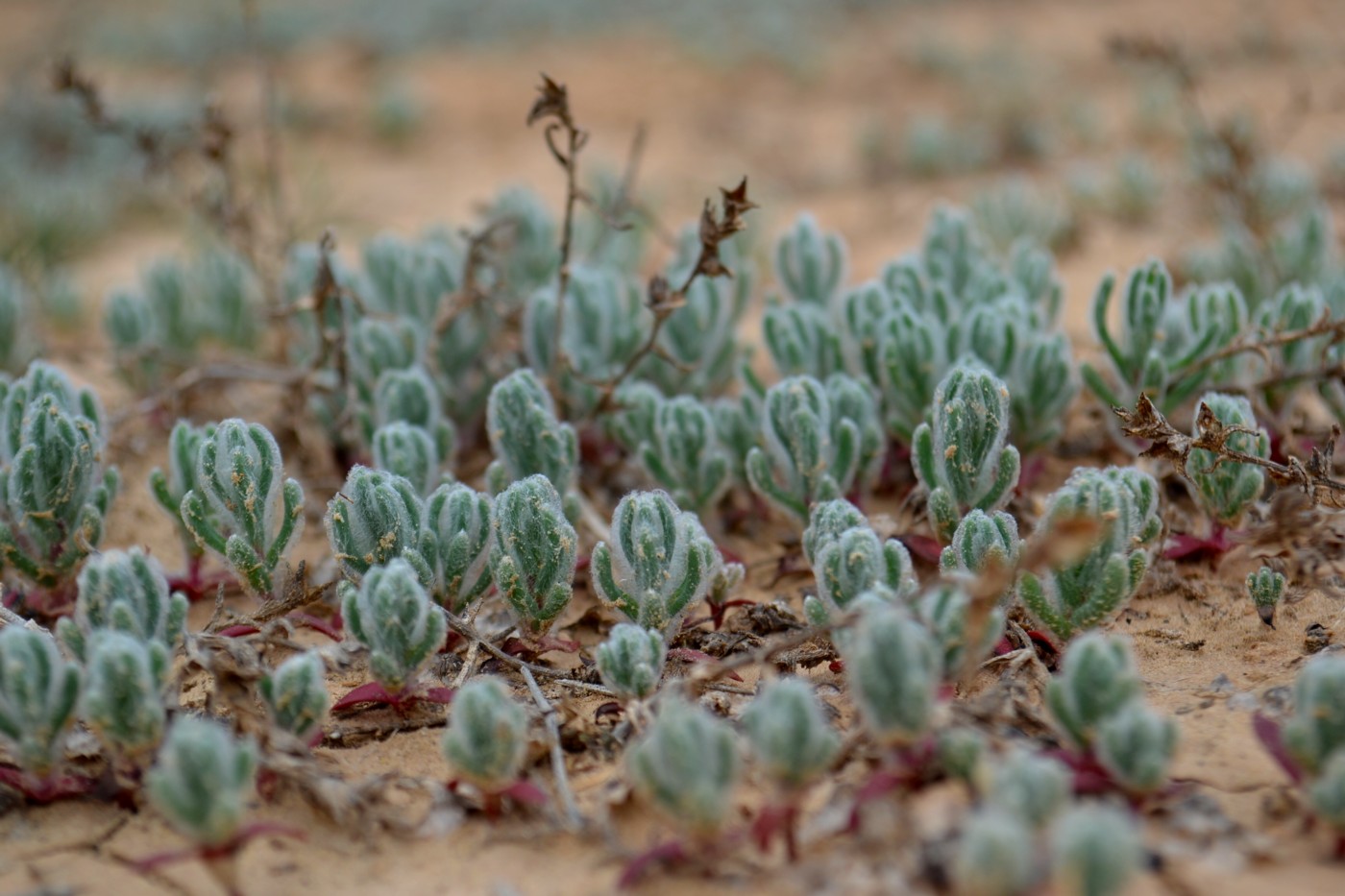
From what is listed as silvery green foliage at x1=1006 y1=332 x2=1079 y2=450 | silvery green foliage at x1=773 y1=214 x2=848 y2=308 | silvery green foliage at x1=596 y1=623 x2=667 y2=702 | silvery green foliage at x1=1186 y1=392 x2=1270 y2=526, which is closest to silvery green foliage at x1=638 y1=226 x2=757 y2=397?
silvery green foliage at x1=773 y1=214 x2=848 y2=308

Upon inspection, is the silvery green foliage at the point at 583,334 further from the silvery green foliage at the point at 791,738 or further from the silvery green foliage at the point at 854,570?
the silvery green foliage at the point at 791,738

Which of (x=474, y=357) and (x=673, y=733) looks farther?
(x=474, y=357)

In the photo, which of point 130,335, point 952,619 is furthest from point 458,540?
point 130,335

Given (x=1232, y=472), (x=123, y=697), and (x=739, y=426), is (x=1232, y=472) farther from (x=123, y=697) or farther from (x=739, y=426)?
(x=123, y=697)

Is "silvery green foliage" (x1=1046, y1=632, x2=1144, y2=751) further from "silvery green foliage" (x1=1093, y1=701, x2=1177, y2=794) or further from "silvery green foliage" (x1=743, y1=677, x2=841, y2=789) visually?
"silvery green foliage" (x1=743, y1=677, x2=841, y2=789)

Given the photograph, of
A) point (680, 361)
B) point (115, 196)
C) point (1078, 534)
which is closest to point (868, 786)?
point (1078, 534)

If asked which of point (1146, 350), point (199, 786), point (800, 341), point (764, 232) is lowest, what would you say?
point (199, 786)

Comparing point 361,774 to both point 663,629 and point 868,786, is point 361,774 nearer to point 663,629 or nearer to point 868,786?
point 663,629
